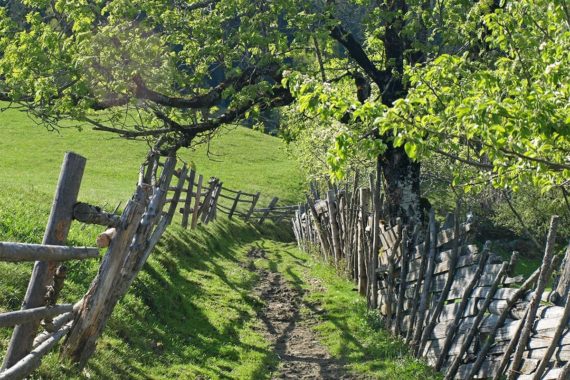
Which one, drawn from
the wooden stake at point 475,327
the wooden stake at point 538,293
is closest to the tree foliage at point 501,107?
the wooden stake at point 538,293

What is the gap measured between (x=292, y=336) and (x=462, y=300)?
3.92 meters

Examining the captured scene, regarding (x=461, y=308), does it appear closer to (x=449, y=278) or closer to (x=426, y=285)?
(x=449, y=278)

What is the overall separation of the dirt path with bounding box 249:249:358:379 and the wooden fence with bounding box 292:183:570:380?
1.21 meters

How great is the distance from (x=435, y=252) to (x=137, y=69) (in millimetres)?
5188

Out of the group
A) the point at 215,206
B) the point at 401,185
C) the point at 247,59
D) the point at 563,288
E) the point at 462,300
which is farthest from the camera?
the point at 215,206

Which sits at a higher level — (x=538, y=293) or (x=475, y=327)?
(x=538, y=293)

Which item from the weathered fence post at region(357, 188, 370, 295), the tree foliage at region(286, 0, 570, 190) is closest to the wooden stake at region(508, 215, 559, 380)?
the tree foliage at region(286, 0, 570, 190)

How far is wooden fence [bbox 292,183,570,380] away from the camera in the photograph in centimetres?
673

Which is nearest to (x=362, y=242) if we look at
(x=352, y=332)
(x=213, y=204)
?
(x=352, y=332)

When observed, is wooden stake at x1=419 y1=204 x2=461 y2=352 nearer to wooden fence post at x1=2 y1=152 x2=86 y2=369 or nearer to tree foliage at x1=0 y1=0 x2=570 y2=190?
tree foliage at x1=0 y1=0 x2=570 y2=190

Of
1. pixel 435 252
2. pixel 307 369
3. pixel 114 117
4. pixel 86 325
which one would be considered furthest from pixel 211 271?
pixel 86 325

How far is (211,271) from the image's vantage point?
1552 centimetres

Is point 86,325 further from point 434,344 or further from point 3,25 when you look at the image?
point 3,25

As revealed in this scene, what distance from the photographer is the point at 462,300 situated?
806cm
